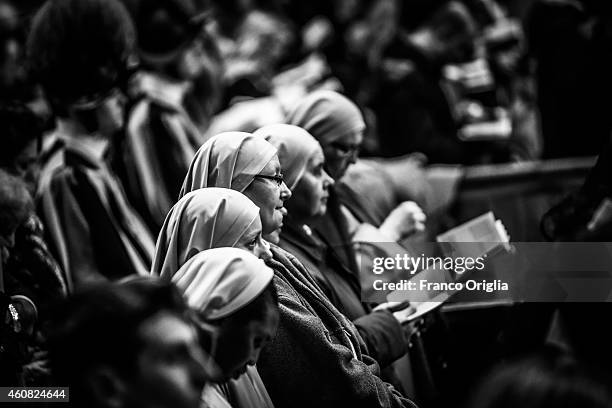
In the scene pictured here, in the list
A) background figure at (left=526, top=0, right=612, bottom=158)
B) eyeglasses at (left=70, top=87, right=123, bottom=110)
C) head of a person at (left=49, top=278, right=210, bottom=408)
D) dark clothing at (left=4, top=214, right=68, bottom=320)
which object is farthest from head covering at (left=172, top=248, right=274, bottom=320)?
background figure at (left=526, top=0, right=612, bottom=158)

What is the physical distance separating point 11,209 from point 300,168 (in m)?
1.04

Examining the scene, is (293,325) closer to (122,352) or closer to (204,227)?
(204,227)

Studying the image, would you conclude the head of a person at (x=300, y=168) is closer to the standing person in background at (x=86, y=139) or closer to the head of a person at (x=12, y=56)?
the standing person in background at (x=86, y=139)

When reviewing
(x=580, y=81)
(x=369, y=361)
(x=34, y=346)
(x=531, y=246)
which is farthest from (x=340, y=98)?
(x=580, y=81)

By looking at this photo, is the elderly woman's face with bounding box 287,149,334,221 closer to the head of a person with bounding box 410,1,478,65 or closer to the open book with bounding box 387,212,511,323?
the open book with bounding box 387,212,511,323

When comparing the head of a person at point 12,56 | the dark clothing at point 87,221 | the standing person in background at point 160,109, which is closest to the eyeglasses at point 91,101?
the dark clothing at point 87,221

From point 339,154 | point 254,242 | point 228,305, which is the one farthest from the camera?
point 339,154

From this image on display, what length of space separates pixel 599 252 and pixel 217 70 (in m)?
3.35

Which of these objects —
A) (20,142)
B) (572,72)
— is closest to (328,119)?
(20,142)

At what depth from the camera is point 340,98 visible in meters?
4.78

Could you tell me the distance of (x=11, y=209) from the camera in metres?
3.99

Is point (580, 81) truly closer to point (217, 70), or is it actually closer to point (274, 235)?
point (217, 70)

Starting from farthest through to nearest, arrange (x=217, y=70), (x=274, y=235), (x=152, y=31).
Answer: (x=217, y=70) < (x=152, y=31) < (x=274, y=235)

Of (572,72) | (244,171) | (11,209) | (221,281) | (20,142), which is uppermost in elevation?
(221,281)
